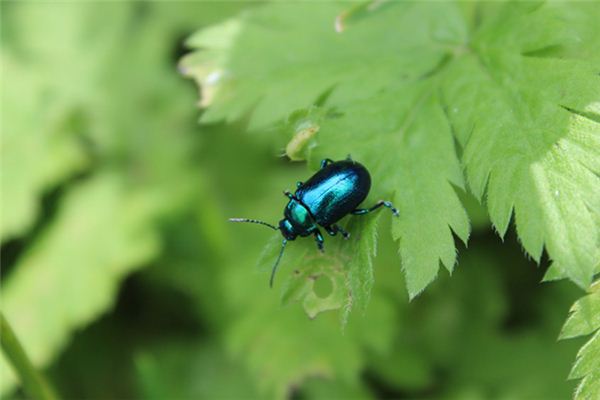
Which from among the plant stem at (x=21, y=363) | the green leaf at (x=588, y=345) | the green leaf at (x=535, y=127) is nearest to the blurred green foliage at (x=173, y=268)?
the plant stem at (x=21, y=363)

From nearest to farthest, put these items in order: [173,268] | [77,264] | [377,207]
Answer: [377,207] < [77,264] < [173,268]

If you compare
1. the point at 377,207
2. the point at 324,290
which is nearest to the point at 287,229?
the point at 324,290

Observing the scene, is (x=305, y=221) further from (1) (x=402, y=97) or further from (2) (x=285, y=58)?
(2) (x=285, y=58)

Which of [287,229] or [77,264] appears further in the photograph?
[77,264]

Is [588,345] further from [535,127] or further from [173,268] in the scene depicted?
[173,268]

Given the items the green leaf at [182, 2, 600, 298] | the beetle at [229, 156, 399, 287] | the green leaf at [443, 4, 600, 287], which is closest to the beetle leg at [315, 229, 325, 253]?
the beetle at [229, 156, 399, 287]

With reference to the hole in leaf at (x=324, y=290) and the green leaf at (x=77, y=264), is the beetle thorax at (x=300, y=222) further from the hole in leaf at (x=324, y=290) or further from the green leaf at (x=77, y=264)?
the green leaf at (x=77, y=264)

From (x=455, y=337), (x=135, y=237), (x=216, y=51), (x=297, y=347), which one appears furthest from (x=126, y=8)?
(x=455, y=337)
